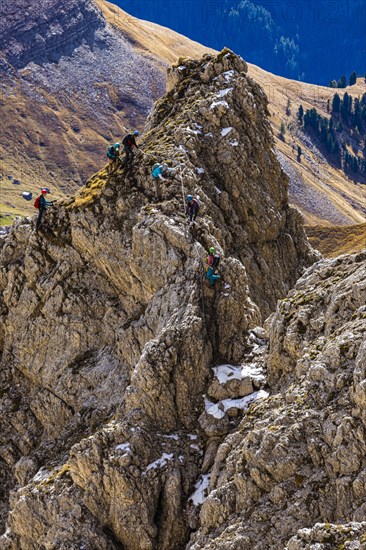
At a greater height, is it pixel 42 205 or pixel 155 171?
pixel 155 171

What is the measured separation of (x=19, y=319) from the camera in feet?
226

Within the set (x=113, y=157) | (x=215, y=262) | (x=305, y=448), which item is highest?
(x=113, y=157)

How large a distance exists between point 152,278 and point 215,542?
22.7 meters

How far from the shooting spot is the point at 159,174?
65250 millimetres

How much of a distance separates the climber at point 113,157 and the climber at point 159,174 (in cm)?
412

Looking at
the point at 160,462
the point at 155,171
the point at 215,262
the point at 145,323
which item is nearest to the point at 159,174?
the point at 155,171

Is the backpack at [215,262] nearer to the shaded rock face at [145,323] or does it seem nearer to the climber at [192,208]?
the shaded rock face at [145,323]

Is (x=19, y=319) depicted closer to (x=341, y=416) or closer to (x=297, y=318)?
(x=297, y=318)

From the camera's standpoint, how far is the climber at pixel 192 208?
6162cm

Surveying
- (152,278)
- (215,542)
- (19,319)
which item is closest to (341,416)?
(215,542)

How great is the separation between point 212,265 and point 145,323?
6.94 m

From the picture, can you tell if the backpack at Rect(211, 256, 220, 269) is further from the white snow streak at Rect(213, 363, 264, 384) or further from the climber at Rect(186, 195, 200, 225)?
the white snow streak at Rect(213, 363, 264, 384)

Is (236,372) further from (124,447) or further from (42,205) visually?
(42,205)

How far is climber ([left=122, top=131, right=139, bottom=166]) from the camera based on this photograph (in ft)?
218
